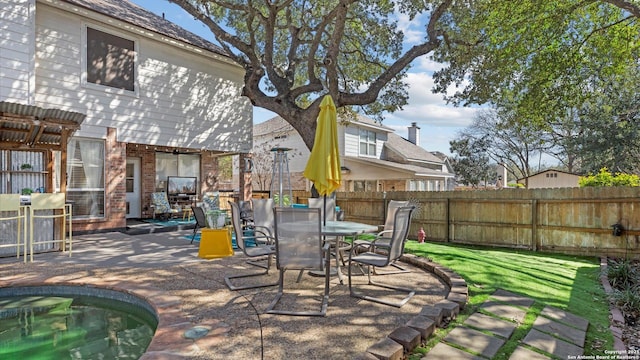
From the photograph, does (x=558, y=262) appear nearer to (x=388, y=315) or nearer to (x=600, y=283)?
(x=600, y=283)

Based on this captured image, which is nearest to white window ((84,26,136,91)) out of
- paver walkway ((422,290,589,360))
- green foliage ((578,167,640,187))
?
paver walkway ((422,290,589,360))

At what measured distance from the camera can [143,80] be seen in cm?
1116

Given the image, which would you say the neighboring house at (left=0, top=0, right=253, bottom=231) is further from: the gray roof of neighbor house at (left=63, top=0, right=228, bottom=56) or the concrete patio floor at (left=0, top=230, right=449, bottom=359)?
the concrete patio floor at (left=0, top=230, right=449, bottom=359)

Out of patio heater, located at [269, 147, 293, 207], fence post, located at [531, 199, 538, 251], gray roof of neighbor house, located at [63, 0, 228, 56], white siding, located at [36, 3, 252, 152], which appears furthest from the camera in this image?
patio heater, located at [269, 147, 293, 207]

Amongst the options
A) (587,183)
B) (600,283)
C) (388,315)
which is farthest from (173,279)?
(587,183)

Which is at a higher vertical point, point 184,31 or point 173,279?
point 184,31

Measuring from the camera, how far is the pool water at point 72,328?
362 centimetres

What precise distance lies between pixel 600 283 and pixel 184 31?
47.5 feet

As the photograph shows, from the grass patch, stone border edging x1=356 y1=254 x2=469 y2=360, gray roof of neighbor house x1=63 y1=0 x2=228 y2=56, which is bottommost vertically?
the grass patch

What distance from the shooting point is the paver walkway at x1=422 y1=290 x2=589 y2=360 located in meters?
3.18

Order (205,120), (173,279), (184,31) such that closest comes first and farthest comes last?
(173,279) < (205,120) < (184,31)

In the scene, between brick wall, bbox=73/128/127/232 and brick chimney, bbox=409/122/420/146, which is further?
brick chimney, bbox=409/122/420/146

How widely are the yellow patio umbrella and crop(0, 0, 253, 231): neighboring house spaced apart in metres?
5.05

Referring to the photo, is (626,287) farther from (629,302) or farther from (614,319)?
(614,319)
